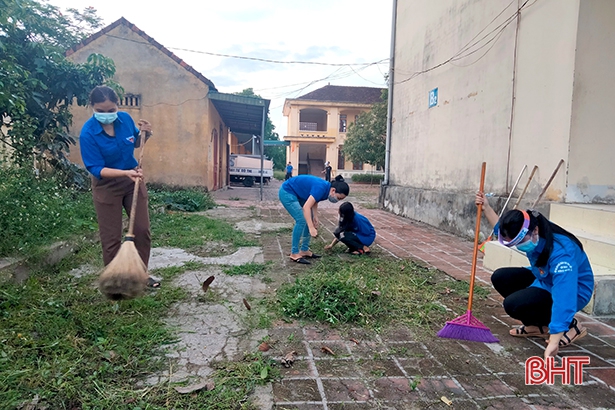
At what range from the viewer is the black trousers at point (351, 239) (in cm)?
534

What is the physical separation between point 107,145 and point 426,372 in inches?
116

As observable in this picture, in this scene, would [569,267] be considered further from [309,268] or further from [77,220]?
[77,220]

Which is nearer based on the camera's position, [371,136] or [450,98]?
[450,98]

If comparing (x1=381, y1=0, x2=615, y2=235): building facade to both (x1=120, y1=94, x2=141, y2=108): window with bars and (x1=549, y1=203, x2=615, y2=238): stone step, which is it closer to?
(x1=549, y1=203, x2=615, y2=238): stone step

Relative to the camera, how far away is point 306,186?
4.87 meters

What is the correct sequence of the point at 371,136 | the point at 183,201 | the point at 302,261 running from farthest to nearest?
the point at 371,136 → the point at 183,201 → the point at 302,261

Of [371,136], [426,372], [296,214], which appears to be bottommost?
[426,372]

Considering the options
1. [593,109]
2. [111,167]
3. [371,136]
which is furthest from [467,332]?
[371,136]

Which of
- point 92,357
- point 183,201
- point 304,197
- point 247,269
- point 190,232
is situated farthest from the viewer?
point 183,201

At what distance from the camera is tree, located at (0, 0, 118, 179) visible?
5.53 metres

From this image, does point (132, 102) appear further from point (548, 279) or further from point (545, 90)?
point (548, 279)

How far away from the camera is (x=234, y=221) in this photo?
816 centimetres

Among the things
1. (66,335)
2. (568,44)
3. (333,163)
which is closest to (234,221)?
(66,335)

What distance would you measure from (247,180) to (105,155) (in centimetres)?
1948
